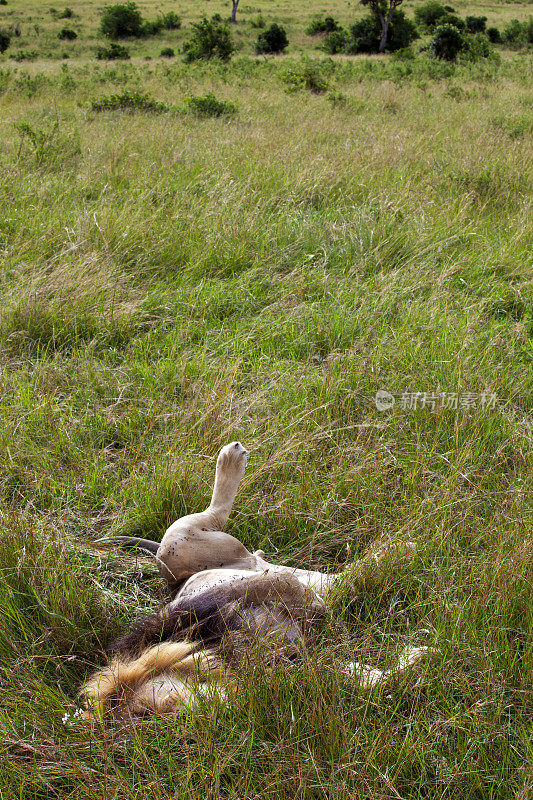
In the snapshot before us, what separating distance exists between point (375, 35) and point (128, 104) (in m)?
20.4

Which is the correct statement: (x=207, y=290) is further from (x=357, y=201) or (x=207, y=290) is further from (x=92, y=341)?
(x=357, y=201)

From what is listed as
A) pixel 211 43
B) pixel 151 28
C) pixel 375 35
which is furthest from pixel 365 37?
pixel 151 28

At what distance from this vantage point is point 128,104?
352 inches

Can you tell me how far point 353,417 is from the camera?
9.04 feet

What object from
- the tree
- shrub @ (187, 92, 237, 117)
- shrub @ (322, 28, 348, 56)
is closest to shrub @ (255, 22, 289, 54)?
shrub @ (322, 28, 348, 56)

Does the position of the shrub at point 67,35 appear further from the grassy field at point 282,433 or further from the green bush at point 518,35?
the grassy field at point 282,433

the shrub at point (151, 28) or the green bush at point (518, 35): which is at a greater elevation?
the shrub at point (151, 28)

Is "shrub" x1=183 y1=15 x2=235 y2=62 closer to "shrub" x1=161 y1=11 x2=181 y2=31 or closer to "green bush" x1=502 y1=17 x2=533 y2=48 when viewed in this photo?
"green bush" x1=502 y1=17 x2=533 y2=48

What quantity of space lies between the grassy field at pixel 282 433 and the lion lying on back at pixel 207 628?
60 mm

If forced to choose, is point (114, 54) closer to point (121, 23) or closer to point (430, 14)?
point (121, 23)

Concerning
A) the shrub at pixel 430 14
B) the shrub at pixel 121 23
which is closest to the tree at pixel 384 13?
the shrub at pixel 430 14

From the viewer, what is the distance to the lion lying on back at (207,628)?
1.44m

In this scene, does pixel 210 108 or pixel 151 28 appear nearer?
pixel 210 108

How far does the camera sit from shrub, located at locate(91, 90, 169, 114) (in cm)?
882
